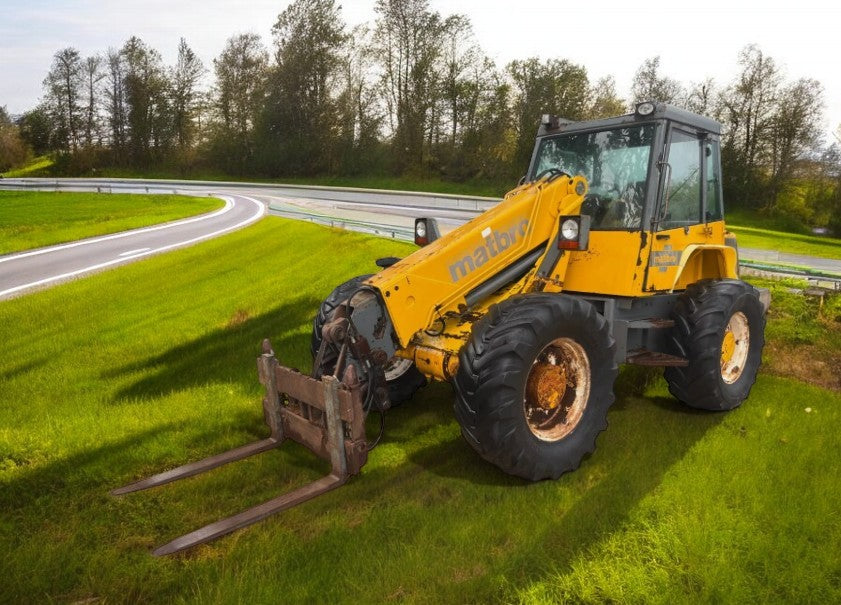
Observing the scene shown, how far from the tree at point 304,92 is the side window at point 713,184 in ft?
127

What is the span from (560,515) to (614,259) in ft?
7.94

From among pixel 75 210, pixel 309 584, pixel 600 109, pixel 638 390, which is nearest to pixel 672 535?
pixel 309 584

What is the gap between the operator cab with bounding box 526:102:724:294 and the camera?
5.20 metres

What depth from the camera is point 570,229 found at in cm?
474

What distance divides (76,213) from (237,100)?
26.3 meters

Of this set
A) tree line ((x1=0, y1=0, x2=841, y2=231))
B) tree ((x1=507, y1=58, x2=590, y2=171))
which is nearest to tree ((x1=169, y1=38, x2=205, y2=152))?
tree line ((x1=0, y1=0, x2=841, y2=231))

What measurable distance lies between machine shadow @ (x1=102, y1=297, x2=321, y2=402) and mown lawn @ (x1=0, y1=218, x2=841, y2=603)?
51mm

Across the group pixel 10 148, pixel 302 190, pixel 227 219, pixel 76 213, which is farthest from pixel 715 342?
pixel 10 148

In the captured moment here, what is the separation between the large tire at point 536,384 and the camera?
400cm

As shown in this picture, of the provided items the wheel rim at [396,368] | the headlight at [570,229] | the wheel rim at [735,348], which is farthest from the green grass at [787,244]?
the wheel rim at [396,368]

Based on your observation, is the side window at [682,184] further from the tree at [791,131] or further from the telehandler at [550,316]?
the tree at [791,131]

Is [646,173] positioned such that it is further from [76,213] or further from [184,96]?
[184,96]

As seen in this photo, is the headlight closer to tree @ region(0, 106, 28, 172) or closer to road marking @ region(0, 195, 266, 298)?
road marking @ region(0, 195, 266, 298)

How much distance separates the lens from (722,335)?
541cm
